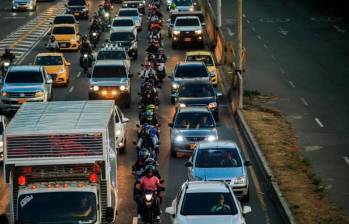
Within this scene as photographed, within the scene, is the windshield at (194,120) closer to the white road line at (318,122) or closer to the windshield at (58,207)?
the white road line at (318,122)

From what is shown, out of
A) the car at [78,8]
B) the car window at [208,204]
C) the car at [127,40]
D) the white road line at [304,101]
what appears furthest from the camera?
the car at [78,8]

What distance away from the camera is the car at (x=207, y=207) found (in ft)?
76.9

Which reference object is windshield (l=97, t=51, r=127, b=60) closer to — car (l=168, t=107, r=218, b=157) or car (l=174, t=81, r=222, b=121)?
car (l=174, t=81, r=222, b=121)

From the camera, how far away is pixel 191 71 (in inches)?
1909

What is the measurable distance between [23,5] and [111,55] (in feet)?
121

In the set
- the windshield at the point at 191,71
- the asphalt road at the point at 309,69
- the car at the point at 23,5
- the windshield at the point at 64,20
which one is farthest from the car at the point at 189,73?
the car at the point at 23,5

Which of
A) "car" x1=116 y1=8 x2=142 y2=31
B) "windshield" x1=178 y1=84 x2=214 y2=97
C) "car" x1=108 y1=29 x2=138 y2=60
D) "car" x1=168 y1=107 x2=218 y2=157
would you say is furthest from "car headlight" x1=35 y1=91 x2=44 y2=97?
"car" x1=116 y1=8 x2=142 y2=31

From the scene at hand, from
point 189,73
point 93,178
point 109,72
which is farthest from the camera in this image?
point 189,73

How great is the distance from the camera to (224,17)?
277ft

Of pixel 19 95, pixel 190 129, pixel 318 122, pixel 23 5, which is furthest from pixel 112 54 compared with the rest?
pixel 23 5

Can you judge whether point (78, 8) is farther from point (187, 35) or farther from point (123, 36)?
point (123, 36)

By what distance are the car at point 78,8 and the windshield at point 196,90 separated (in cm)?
3966

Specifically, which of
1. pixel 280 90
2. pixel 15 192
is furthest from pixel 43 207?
pixel 280 90

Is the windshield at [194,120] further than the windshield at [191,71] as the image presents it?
No
